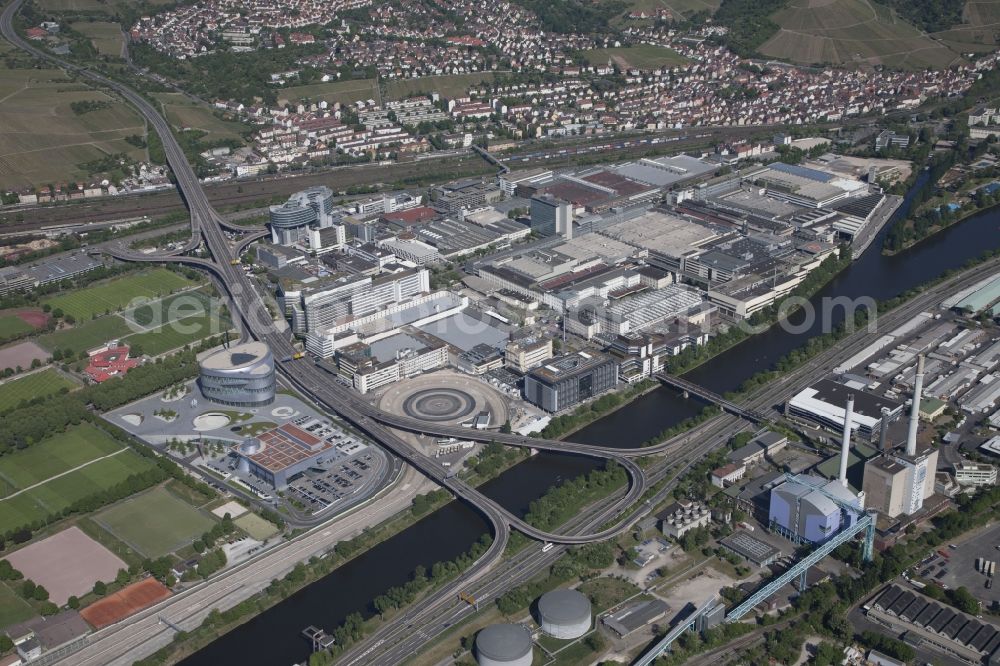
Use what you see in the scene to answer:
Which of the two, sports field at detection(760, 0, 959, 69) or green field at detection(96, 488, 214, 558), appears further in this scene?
sports field at detection(760, 0, 959, 69)

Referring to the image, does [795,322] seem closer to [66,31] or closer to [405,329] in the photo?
[405,329]

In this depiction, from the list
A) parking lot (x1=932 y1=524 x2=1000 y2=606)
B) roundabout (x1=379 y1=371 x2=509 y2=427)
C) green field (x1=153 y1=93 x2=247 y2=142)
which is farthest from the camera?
green field (x1=153 y1=93 x2=247 y2=142)

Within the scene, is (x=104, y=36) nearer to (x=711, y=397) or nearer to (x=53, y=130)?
(x=53, y=130)

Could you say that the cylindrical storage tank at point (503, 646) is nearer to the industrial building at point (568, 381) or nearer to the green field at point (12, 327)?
the industrial building at point (568, 381)

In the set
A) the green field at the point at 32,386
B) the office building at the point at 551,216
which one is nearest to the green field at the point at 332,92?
the office building at the point at 551,216

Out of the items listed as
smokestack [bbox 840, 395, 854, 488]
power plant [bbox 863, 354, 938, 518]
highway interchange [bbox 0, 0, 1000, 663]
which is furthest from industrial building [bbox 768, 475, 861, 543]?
highway interchange [bbox 0, 0, 1000, 663]

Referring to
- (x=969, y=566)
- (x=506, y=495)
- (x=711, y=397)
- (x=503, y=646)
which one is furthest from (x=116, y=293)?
(x=969, y=566)

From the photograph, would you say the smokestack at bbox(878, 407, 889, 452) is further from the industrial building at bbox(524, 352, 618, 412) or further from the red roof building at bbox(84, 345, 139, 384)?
the red roof building at bbox(84, 345, 139, 384)
